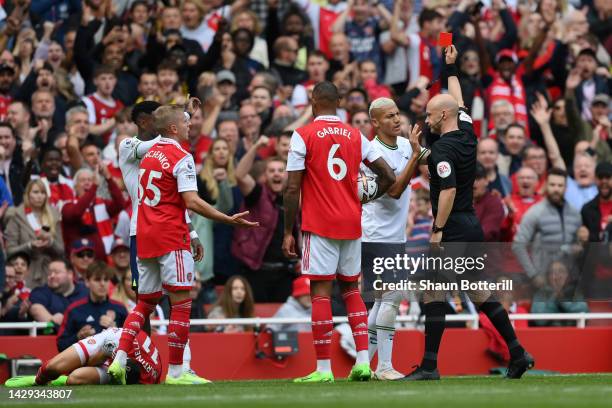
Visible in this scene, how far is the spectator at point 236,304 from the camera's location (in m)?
15.7

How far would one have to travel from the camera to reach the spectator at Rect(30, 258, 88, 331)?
15383mm

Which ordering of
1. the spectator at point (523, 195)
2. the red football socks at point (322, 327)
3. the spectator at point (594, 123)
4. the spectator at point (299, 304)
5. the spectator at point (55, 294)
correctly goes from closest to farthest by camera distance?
1. the red football socks at point (322, 327)
2. the spectator at point (55, 294)
3. the spectator at point (299, 304)
4. the spectator at point (523, 195)
5. the spectator at point (594, 123)

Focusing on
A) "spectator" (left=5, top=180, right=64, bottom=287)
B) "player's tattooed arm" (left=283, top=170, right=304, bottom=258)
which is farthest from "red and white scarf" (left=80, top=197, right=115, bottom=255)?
"player's tattooed arm" (left=283, top=170, right=304, bottom=258)

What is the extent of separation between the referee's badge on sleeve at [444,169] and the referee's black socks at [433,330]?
1.08 meters

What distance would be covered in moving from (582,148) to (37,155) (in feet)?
23.0

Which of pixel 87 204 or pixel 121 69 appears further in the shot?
pixel 121 69

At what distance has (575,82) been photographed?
67.7 ft

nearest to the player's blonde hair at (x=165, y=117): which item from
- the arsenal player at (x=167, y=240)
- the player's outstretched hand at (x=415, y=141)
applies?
the arsenal player at (x=167, y=240)

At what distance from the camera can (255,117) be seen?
18391 millimetres

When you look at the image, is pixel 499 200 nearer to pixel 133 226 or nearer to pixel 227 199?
pixel 227 199

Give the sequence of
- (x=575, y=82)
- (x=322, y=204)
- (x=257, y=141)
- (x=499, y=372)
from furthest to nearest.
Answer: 1. (x=575, y=82)
2. (x=257, y=141)
3. (x=499, y=372)
4. (x=322, y=204)

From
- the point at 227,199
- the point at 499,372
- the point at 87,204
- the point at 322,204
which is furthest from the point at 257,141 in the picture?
the point at 322,204

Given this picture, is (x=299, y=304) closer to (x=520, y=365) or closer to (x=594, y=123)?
(x=520, y=365)

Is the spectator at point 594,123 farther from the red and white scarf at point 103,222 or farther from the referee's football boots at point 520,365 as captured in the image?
the referee's football boots at point 520,365
